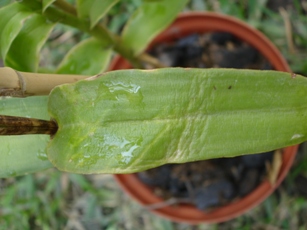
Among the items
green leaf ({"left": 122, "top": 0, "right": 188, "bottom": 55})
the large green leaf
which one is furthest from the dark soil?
the large green leaf

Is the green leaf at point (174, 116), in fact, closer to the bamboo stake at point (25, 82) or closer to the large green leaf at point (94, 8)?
the bamboo stake at point (25, 82)

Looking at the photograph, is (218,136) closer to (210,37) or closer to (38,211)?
(210,37)

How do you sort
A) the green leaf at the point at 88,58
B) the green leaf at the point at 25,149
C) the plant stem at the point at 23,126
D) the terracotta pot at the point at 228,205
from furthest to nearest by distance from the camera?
Answer: the terracotta pot at the point at 228,205, the green leaf at the point at 88,58, the green leaf at the point at 25,149, the plant stem at the point at 23,126

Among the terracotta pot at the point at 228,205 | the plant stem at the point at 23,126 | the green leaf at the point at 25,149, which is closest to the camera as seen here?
the plant stem at the point at 23,126

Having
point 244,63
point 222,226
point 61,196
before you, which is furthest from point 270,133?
point 61,196

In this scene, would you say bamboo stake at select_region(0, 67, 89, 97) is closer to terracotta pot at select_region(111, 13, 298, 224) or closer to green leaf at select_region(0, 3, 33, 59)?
green leaf at select_region(0, 3, 33, 59)

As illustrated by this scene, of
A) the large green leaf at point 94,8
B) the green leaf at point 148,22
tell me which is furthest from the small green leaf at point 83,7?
the green leaf at point 148,22
